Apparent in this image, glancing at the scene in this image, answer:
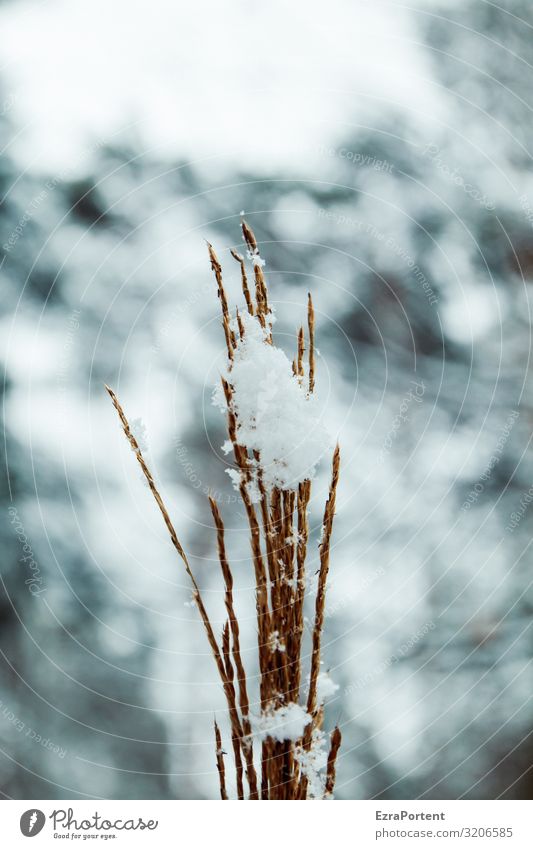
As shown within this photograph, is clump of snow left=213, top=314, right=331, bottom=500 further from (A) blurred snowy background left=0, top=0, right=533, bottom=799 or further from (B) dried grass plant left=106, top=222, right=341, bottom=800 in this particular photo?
(A) blurred snowy background left=0, top=0, right=533, bottom=799

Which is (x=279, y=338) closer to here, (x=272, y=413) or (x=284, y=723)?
(x=272, y=413)

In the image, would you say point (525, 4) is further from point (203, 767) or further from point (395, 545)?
point (203, 767)

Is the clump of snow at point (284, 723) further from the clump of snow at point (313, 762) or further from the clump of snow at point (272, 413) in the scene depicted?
the clump of snow at point (272, 413)

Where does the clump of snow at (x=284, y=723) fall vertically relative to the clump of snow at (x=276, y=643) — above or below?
below

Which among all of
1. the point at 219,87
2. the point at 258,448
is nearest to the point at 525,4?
the point at 219,87
